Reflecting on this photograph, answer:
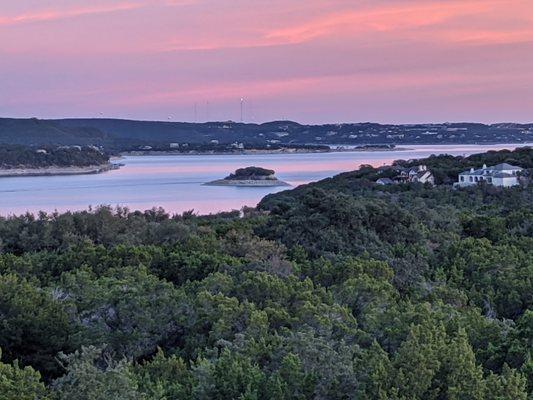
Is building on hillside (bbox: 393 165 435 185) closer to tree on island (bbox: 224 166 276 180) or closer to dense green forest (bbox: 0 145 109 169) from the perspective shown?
tree on island (bbox: 224 166 276 180)

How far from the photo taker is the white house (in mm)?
41125

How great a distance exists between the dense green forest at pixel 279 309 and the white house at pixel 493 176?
703 inches

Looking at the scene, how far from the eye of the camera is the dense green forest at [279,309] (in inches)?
324

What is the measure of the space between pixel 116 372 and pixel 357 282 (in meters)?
6.39

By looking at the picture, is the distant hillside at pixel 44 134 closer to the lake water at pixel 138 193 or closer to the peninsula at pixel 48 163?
the peninsula at pixel 48 163

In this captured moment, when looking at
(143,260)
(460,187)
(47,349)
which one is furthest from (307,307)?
(460,187)

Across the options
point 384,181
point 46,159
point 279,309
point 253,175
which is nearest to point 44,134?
point 46,159

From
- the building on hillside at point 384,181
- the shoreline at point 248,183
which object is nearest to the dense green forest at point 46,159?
the shoreline at point 248,183

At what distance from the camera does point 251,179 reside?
79.4 meters

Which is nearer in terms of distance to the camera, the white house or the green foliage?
the green foliage

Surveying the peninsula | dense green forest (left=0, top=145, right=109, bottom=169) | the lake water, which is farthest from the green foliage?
dense green forest (left=0, top=145, right=109, bottom=169)

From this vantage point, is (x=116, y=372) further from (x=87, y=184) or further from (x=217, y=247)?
(x=87, y=184)

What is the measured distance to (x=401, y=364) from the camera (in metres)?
8.46

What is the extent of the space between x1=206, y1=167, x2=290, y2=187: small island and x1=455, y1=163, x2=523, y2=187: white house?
3434 centimetres
